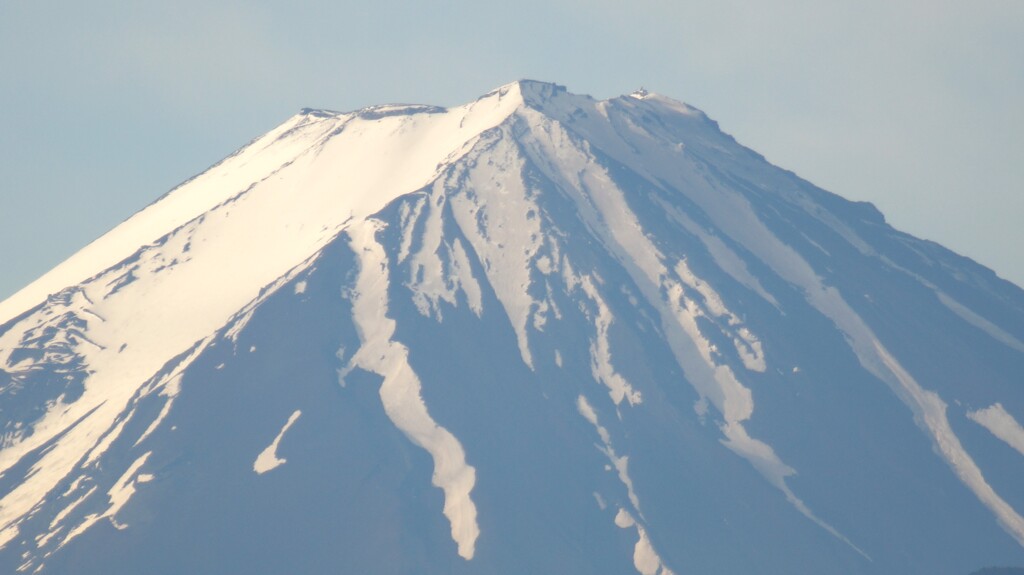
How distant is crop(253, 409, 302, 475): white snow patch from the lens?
160m

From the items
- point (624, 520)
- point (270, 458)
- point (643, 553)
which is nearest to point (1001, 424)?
point (624, 520)

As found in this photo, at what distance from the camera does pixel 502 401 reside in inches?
6757

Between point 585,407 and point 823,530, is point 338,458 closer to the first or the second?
point 585,407

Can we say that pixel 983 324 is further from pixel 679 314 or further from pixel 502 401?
pixel 502 401

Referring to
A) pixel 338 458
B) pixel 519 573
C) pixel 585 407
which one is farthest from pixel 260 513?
pixel 585 407

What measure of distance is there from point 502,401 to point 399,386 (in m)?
9.75

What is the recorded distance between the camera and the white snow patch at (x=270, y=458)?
159750mm

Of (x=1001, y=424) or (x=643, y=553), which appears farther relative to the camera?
(x=1001, y=424)

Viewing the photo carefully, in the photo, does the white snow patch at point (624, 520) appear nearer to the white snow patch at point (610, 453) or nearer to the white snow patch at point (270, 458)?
the white snow patch at point (610, 453)

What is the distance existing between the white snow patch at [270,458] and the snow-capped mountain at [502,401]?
0.33 m

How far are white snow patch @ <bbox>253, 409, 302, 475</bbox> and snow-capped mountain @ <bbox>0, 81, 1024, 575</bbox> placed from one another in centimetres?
33

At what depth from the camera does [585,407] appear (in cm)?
17312

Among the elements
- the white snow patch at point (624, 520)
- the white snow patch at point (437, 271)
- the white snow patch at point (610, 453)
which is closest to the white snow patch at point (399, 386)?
the white snow patch at point (437, 271)

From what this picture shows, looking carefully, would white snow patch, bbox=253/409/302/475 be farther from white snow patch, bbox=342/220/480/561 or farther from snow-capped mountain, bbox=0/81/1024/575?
white snow patch, bbox=342/220/480/561
